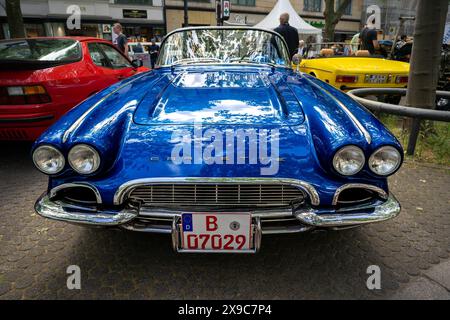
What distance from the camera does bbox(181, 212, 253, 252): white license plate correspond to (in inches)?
66.7

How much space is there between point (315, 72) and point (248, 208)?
4771mm

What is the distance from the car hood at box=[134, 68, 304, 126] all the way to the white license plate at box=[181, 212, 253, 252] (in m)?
0.52

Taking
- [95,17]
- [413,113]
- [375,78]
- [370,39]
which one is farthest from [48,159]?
[95,17]

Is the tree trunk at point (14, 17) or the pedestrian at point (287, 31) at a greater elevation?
the tree trunk at point (14, 17)

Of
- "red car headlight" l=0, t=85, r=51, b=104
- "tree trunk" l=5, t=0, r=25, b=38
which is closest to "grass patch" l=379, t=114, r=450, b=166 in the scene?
"red car headlight" l=0, t=85, r=51, b=104

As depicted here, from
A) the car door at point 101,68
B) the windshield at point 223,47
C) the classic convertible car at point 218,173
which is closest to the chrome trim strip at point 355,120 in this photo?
the classic convertible car at point 218,173

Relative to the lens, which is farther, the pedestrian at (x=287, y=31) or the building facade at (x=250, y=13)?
the building facade at (x=250, y=13)

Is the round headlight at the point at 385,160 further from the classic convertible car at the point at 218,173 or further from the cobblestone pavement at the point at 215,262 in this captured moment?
the cobblestone pavement at the point at 215,262

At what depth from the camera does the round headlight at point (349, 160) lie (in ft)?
5.76

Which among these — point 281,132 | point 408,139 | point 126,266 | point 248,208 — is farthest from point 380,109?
point 126,266

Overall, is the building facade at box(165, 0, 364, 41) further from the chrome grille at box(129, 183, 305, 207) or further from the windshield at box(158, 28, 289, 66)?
the chrome grille at box(129, 183, 305, 207)

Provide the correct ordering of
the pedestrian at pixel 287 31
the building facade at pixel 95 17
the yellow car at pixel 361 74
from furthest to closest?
1. the building facade at pixel 95 17
2. the pedestrian at pixel 287 31
3. the yellow car at pixel 361 74

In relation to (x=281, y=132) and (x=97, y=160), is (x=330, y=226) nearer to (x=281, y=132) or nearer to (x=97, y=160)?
(x=281, y=132)

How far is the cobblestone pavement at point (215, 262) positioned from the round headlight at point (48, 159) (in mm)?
634
